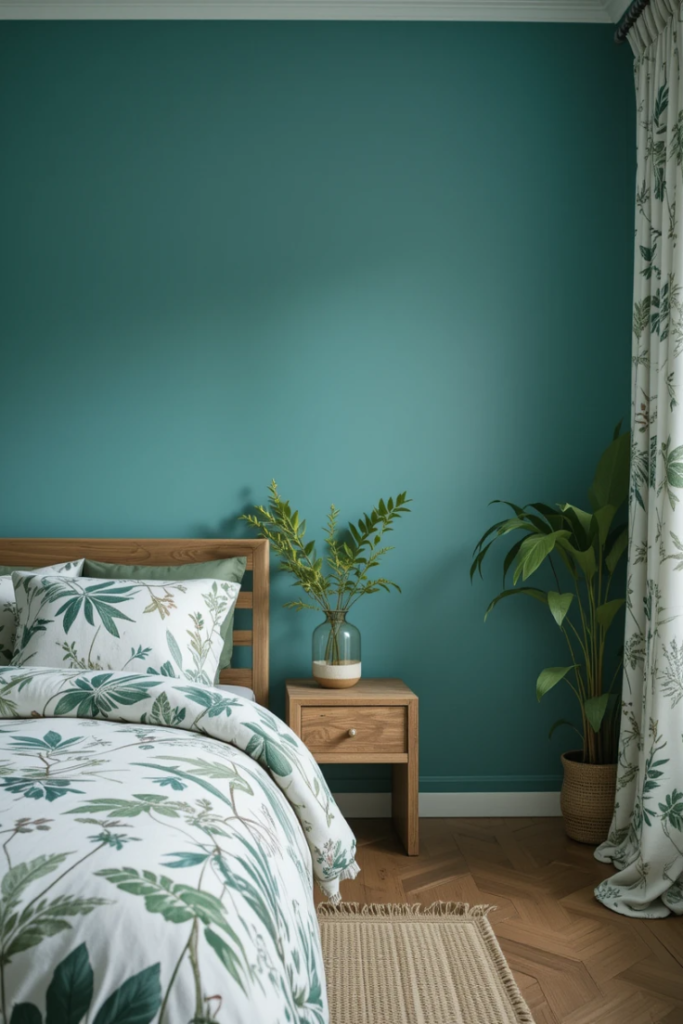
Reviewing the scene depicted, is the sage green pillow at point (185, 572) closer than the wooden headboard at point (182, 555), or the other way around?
the sage green pillow at point (185, 572)

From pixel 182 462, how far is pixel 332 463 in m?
0.56

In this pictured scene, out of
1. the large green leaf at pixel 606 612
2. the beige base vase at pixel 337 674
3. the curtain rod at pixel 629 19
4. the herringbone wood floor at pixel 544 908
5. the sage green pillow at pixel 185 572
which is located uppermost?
the curtain rod at pixel 629 19

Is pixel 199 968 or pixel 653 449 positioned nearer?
pixel 199 968

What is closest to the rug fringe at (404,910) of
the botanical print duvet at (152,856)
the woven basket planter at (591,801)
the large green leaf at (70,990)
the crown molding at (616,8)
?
the botanical print duvet at (152,856)

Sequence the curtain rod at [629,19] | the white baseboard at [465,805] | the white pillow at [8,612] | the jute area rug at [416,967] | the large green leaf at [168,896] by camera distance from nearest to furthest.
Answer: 1. the large green leaf at [168,896]
2. the jute area rug at [416,967]
3. the white pillow at [8,612]
4. the curtain rod at [629,19]
5. the white baseboard at [465,805]

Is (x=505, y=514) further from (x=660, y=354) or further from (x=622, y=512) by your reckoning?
(x=660, y=354)

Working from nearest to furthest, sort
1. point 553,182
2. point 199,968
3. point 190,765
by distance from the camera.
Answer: point 199,968 → point 190,765 → point 553,182

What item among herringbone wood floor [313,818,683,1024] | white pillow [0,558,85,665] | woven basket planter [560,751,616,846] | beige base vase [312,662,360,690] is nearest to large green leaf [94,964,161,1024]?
herringbone wood floor [313,818,683,1024]

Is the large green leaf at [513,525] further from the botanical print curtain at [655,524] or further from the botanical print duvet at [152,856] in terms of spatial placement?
the botanical print duvet at [152,856]

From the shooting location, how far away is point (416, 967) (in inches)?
79.1

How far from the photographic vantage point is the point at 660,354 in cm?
247

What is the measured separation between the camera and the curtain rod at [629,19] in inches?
106

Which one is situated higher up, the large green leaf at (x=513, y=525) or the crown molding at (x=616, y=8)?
the crown molding at (x=616, y=8)

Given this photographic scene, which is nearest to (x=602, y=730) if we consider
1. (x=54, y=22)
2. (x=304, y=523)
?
(x=304, y=523)
